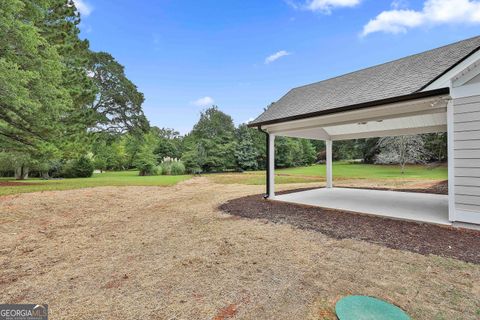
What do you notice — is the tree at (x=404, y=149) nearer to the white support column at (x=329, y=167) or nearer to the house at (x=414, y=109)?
the white support column at (x=329, y=167)

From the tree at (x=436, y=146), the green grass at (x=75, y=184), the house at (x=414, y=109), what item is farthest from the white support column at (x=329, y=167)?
the tree at (x=436, y=146)

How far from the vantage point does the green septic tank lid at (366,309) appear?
78.4 inches

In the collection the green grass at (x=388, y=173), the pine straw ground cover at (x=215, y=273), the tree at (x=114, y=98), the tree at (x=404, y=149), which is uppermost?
the tree at (x=114, y=98)

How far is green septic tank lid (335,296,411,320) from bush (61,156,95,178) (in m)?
22.6

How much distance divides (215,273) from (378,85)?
6036 mm

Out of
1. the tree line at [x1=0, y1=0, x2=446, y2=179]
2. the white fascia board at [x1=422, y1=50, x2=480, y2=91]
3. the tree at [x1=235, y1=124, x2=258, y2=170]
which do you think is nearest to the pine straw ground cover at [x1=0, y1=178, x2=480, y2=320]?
the white fascia board at [x1=422, y1=50, x2=480, y2=91]

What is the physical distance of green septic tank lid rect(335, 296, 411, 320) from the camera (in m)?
1.99

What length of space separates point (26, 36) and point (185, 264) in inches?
330

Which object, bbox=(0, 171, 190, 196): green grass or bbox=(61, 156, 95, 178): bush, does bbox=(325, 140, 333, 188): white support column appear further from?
bbox=(61, 156, 95, 178): bush

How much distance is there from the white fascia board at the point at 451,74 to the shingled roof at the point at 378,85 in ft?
0.20

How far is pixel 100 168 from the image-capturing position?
28344 millimetres

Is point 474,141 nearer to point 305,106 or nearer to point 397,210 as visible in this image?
point 397,210

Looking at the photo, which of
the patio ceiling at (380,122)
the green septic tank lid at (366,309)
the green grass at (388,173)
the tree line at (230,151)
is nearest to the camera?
the green septic tank lid at (366,309)

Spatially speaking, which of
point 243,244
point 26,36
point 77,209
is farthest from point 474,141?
point 26,36
